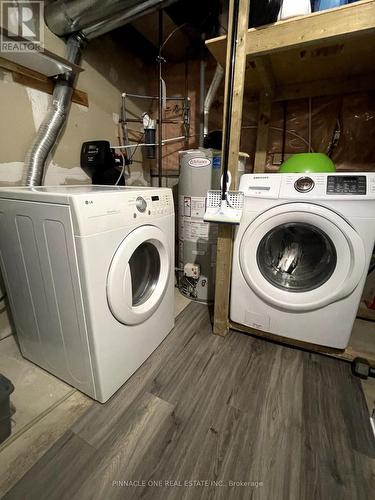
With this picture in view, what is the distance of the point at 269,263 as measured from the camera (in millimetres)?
1257

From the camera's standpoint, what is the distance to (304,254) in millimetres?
1246

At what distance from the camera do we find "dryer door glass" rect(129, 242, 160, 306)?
3.73 ft

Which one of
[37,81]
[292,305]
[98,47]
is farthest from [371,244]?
[98,47]

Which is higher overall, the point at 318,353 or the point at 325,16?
the point at 325,16

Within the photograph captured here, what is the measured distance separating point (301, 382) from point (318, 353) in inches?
9.9

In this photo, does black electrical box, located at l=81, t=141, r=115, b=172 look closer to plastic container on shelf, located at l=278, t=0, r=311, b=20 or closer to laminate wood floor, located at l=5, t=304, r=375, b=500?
plastic container on shelf, located at l=278, t=0, r=311, b=20

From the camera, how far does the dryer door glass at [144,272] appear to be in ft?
3.73

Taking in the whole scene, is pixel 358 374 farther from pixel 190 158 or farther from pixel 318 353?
pixel 190 158

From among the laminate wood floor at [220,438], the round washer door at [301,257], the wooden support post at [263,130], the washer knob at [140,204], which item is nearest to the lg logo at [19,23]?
the washer knob at [140,204]

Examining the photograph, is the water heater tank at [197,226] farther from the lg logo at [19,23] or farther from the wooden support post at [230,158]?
the lg logo at [19,23]

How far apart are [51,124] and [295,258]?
5.17 ft

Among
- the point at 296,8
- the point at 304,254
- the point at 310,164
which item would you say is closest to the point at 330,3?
the point at 296,8

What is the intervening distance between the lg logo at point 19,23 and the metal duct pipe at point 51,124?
406mm

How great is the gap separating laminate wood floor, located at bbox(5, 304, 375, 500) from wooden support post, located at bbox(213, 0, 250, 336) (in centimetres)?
27
